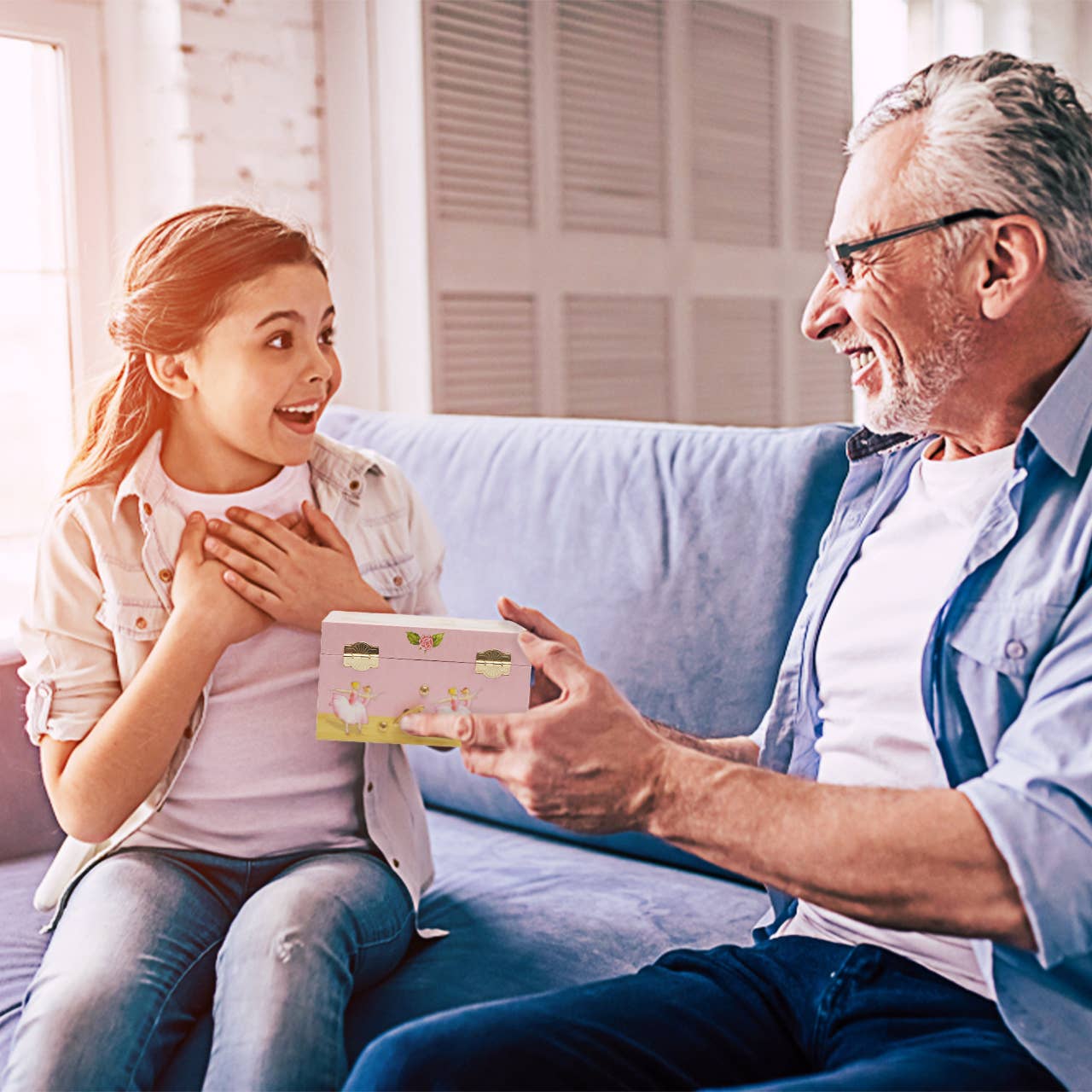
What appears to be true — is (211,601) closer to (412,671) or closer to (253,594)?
(253,594)

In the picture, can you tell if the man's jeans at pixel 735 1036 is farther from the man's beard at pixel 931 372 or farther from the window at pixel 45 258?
the window at pixel 45 258

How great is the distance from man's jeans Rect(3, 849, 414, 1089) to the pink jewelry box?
0.23 meters

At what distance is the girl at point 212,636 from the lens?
137 centimetres

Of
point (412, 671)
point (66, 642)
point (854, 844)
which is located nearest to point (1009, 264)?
point (854, 844)

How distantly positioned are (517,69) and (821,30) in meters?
1.48

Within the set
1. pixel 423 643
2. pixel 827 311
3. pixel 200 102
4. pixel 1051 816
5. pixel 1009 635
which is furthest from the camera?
pixel 200 102

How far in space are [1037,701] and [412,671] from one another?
1.70ft

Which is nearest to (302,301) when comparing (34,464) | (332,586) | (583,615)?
(332,586)

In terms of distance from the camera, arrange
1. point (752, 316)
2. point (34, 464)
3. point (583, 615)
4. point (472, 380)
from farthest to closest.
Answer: point (752, 316)
point (472, 380)
point (34, 464)
point (583, 615)

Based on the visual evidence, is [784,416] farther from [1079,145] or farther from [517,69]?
[1079,145]

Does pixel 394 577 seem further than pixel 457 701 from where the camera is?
Yes

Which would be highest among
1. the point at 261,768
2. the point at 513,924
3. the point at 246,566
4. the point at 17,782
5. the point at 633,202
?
the point at 633,202

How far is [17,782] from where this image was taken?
1.83 metres

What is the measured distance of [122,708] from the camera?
1.37 metres
